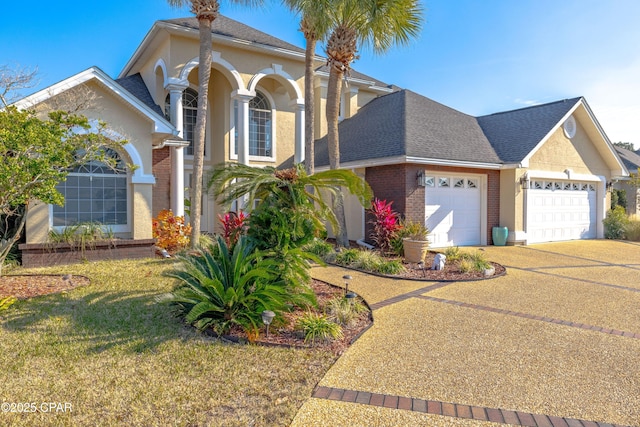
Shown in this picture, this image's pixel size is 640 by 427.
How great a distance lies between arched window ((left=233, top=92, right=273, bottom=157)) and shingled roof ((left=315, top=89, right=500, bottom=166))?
2419 millimetres

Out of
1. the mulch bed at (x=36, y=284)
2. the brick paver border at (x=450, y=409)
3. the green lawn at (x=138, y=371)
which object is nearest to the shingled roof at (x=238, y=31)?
A: the mulch bed at (x=36, y=284)

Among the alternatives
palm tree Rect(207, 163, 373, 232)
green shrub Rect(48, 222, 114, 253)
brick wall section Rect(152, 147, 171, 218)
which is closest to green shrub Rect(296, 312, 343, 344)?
palm tree Rect(207, 163, 373, 232)

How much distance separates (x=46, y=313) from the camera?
6148mm

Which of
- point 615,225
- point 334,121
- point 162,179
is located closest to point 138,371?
point 334,121

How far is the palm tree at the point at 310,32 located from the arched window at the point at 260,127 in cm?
617

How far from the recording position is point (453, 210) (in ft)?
47.3

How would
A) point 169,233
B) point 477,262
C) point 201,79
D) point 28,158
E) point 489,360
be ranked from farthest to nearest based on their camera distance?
point 169,233 < point 201,79 < point 477,262 < point 28,158 < point 489,360

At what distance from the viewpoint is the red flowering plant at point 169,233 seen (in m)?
12.3

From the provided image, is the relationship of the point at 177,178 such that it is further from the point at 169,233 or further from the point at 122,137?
the point at 122,137

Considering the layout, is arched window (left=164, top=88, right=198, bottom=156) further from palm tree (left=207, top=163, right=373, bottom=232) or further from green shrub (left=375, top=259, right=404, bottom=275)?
palm tree (left=207, top=163, right=373, bottom=232)

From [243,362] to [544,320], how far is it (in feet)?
15.7

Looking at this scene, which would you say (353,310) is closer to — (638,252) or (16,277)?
(16,277)

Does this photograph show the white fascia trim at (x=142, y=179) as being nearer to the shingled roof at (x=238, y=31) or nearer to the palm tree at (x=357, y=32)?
the palm tree at (x=357, y=32)

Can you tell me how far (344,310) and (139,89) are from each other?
14.8 m
